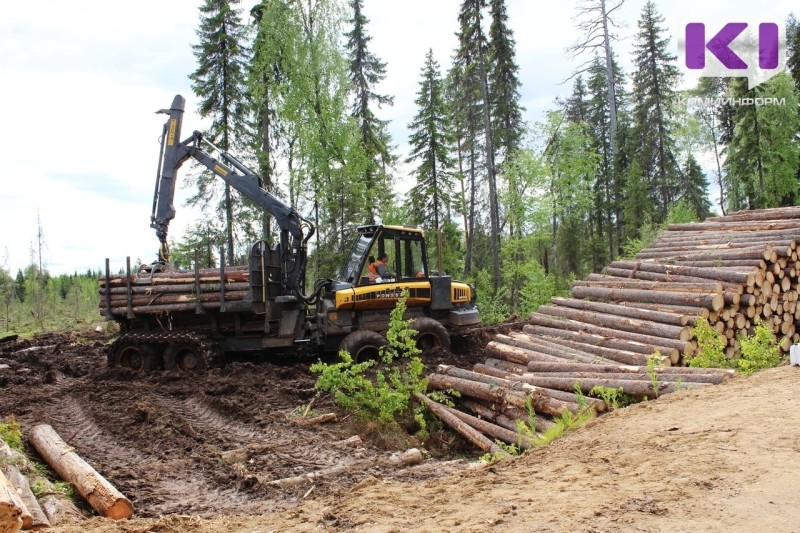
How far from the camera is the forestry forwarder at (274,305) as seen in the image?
42.2ft

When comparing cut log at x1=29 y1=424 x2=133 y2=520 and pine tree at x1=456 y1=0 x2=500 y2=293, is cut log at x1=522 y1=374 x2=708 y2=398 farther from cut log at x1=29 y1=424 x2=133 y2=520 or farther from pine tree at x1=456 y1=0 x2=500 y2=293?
pine tree at x1=456 y1=0 x2=500 y2=293

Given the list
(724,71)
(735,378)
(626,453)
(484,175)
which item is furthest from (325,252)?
(724,71)

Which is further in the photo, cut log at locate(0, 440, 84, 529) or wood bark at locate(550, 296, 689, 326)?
wood bark at locate(550, 296, 689, 326)

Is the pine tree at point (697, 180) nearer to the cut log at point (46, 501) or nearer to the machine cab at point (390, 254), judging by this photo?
the machine cab at point (390, 254)

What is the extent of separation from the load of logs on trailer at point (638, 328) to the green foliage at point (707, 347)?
0.41 feet

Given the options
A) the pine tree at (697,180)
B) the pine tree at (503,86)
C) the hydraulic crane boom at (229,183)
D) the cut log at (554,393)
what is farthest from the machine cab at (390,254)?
the pine tree at (697,180)

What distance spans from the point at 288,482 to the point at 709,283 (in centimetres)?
807

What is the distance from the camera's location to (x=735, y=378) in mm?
7926

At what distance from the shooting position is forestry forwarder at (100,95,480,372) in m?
12.9

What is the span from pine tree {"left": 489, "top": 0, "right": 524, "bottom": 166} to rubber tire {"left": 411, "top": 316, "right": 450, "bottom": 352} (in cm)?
1809

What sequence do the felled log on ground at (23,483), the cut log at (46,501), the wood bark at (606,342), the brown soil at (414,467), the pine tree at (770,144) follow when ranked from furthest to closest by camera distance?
the pine tree at (770,144)
the wood bark at (606,342)
the cut log at (46,501)
the felled log on ground at (23,483)
the brown soil at (414,467)

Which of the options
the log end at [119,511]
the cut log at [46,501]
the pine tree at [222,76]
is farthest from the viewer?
the pine tree at [222,76]

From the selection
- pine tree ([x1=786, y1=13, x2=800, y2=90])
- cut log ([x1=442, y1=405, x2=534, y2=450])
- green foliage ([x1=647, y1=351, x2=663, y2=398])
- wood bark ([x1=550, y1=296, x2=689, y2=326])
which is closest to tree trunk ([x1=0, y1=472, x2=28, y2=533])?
cut log ([x1=442, y1=405, x2=534, y2=450])

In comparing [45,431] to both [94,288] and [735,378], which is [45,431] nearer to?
[735,378]
